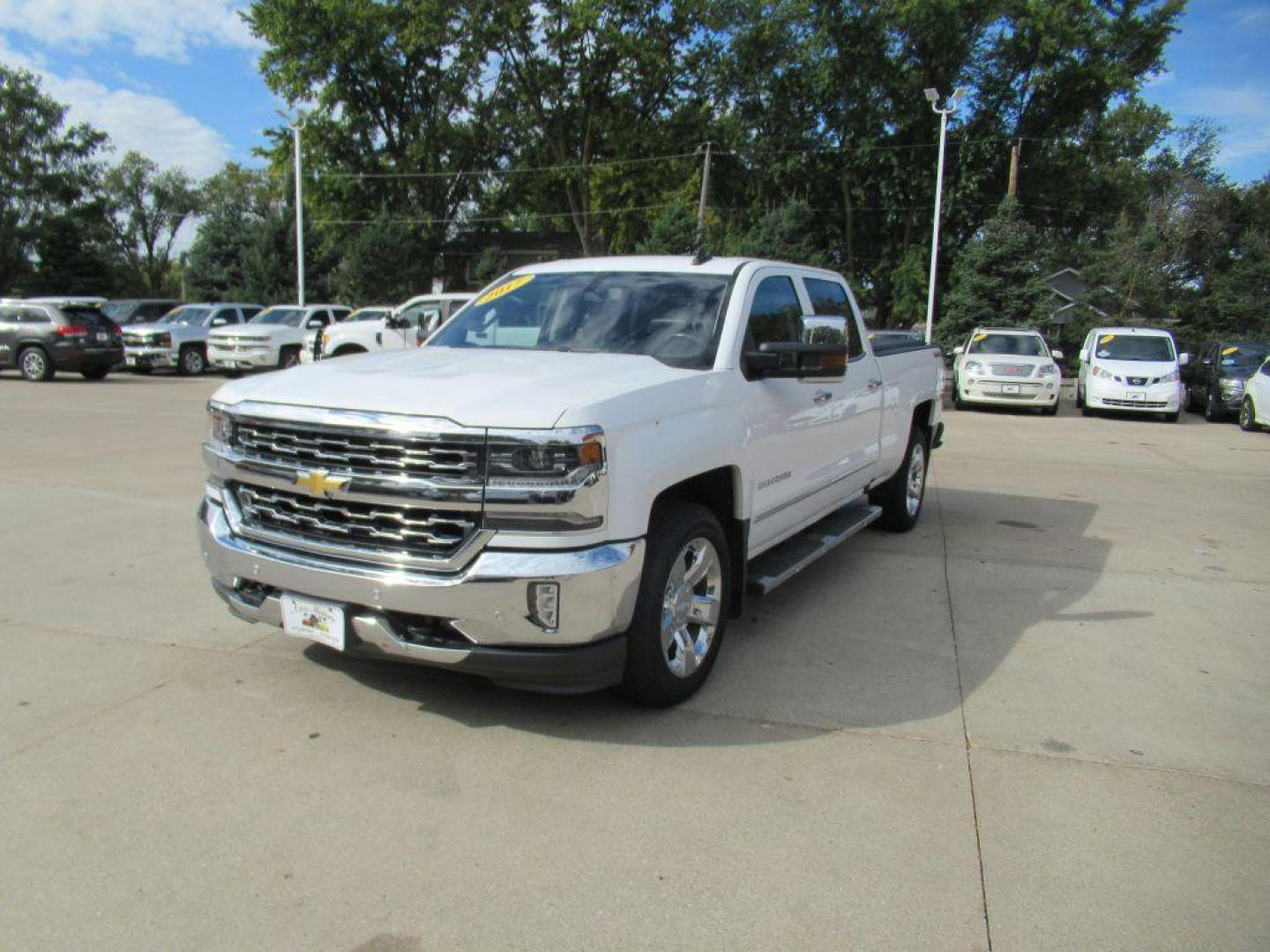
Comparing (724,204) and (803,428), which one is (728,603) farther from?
(724,204)

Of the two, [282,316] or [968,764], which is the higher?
[282,316]

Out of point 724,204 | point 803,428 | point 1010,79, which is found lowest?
point 803,428

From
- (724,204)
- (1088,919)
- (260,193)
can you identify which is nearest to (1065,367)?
(724,204)

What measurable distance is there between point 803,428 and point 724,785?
2300mm

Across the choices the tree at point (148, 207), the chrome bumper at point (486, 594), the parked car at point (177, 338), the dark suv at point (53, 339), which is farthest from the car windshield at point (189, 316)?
the tree at point (148, 207)

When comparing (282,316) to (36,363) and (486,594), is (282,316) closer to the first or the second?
(36,363)

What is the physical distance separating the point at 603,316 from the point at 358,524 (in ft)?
6.14

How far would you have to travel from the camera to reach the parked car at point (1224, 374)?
1856 centimetres

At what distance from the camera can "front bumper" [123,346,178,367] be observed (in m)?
24.0

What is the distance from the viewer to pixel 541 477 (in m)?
3.45

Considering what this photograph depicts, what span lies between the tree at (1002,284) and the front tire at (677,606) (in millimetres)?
26286

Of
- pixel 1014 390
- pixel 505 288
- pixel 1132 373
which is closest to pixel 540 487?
pixel 505 288

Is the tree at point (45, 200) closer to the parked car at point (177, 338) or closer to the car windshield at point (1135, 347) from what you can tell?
the parked car at point (177, 338)

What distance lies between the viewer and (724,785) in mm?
3510
